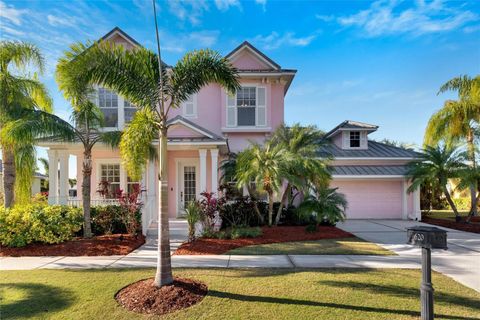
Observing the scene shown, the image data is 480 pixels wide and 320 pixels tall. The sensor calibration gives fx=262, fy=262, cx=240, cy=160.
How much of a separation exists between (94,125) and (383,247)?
10.4m

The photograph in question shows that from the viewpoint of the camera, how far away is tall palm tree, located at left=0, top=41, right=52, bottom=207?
876 cm

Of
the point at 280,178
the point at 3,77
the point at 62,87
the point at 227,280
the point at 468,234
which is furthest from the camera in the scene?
the point at 468,234

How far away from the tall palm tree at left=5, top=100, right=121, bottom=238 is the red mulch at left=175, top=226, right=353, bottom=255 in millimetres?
3876

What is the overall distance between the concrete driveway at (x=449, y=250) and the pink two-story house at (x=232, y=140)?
124 inches

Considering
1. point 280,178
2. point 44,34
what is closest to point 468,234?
point 280,178

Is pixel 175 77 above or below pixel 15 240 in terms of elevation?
above

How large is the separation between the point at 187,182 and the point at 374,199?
10.6 metres

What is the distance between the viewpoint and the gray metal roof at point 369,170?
14.7 meters

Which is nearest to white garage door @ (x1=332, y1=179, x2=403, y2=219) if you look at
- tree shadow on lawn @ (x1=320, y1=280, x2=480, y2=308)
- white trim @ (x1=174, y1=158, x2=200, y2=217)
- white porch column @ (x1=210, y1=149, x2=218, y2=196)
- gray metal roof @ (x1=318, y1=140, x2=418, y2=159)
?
gray metal roof @ (x1=318, y1=140, x2=418, y2=159)

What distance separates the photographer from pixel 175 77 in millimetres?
5668

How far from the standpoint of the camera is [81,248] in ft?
25.8

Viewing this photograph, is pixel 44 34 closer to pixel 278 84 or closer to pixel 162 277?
pixel 162 277

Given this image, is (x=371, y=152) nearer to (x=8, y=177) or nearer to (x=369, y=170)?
(x=369, y=170)

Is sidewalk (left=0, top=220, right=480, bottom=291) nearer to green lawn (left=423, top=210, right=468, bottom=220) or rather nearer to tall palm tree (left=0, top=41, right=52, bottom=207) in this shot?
tall palm tree (left=0, top=41, right=52, bottom=207)
